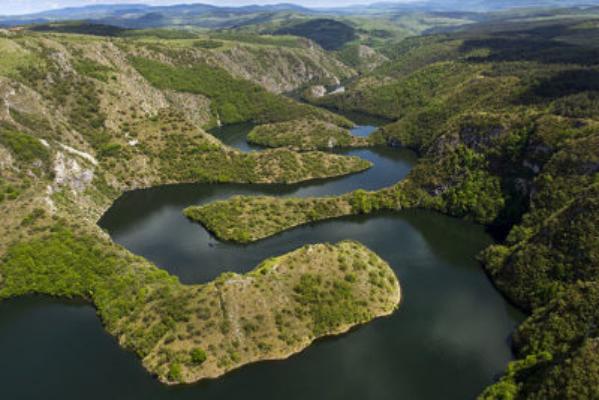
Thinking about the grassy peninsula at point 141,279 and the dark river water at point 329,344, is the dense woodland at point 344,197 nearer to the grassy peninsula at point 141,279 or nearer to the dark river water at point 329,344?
the grassy peninsula at point 141,279

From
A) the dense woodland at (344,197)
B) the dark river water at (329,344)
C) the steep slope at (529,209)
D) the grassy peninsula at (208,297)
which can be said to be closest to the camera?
the steep slope at (529,209)

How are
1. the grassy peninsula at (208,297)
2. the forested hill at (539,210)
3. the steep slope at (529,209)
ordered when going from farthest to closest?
the grassy peninsula at (208,297) < the steep slope at (529,209) < the forested hill at (539,210)

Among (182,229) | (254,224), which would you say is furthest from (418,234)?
(182,229)

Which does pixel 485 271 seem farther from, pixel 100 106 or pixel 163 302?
pixel 100 106

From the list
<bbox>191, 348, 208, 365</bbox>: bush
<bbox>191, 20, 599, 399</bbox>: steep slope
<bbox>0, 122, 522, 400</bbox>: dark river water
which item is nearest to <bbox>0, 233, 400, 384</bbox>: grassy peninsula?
<bbox>191, 348, 208, 365</bbox>: bush

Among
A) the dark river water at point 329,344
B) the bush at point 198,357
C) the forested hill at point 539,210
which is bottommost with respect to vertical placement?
the dark river water at point 329,344

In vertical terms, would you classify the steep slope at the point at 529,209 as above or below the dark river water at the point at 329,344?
above

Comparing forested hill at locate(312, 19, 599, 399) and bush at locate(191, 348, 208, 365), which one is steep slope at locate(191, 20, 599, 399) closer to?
forested hill at locate(312, 19, 599, 399)

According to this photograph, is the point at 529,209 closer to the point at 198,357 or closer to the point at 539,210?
the point at 539,210

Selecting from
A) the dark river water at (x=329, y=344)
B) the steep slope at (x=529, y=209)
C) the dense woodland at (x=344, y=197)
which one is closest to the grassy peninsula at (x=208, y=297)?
the dense woodland at (x=344, y=197)
